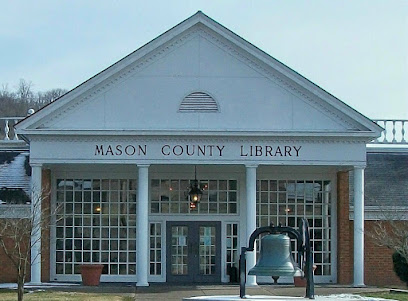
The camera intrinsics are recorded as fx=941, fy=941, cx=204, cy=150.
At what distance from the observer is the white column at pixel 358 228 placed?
29922 millimetres

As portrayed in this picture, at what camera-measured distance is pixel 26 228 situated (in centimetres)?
2731

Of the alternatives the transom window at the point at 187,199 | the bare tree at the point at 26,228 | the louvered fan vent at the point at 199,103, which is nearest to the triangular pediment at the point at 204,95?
the louvered fan vent at the point at 199,103

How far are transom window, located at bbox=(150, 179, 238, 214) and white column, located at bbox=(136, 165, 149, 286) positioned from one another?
9.57ft

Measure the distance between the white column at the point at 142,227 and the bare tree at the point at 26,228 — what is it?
284 centimetres

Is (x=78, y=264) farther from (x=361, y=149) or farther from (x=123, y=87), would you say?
(x=361, y=149)

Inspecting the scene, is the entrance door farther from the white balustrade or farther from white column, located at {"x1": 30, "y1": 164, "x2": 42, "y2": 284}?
the white balustrade

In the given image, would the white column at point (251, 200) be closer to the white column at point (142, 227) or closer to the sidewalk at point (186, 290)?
the sidewalk at point (186, 290)

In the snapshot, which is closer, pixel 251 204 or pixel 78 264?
pixel 251 204

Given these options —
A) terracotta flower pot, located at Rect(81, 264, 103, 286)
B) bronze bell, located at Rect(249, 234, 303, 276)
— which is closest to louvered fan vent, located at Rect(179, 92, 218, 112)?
terracotta flower pot, located at Rect(81, 264, 103, 286)

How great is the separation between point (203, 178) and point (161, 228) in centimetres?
228

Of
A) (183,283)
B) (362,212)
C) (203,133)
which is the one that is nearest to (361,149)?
(362,212)

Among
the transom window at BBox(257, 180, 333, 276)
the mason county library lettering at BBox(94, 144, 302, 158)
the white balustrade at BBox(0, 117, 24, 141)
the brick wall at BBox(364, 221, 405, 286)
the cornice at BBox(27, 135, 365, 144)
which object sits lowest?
the brick wall at BBox(364, 221, 405, 286)

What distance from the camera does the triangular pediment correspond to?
29.8 meters

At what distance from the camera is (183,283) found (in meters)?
31.9
